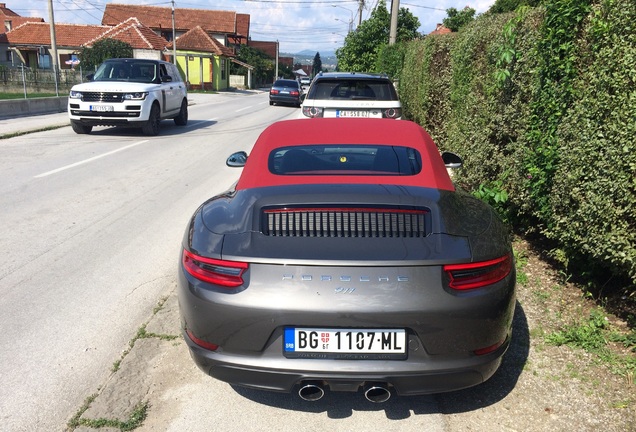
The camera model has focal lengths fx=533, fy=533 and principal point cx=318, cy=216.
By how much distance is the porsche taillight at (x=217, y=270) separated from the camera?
8.25 feet

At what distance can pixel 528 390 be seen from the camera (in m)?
3.11

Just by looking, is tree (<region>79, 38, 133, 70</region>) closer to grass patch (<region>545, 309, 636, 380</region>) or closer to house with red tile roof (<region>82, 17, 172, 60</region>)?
house with red tile roof (<region>82, 17, 172, 60</region>)

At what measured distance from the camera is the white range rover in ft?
44.0

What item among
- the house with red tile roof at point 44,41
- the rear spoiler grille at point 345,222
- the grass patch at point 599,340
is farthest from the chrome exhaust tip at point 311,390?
the house with red tile roof at point 44,41

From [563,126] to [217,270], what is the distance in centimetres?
296

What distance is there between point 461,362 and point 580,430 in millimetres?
813

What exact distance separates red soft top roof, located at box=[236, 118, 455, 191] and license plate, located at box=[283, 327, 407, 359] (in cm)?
95

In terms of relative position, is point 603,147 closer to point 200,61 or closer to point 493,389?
point 493,389

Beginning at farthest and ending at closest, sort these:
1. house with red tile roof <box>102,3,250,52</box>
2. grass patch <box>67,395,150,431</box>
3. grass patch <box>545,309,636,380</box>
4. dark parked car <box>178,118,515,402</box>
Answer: house with red tile roof <box>102,3,250,52</box> → grass patch <box>545,309,636,380</box> → grass patch <box>67,395,150,431</box> → dark parked car <box>178,118,515,402</box>

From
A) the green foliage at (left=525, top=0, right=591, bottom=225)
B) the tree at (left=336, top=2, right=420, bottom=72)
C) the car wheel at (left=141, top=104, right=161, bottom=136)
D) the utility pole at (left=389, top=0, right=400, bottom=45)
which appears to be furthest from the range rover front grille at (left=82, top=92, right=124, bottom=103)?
the tree at (left=336, top=2, right=420, bottom=72)

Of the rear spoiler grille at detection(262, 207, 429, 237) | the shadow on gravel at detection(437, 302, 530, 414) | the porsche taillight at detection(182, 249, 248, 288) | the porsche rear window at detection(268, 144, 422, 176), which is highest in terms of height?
the porsche rear window at detection(268, 144, 422, 176)

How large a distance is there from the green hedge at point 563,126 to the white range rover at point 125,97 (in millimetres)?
9565

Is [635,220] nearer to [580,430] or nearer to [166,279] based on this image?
[580,430]

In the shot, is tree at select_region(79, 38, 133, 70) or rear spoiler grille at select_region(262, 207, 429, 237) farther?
tree at select_region(79, 38, 133, 70)
